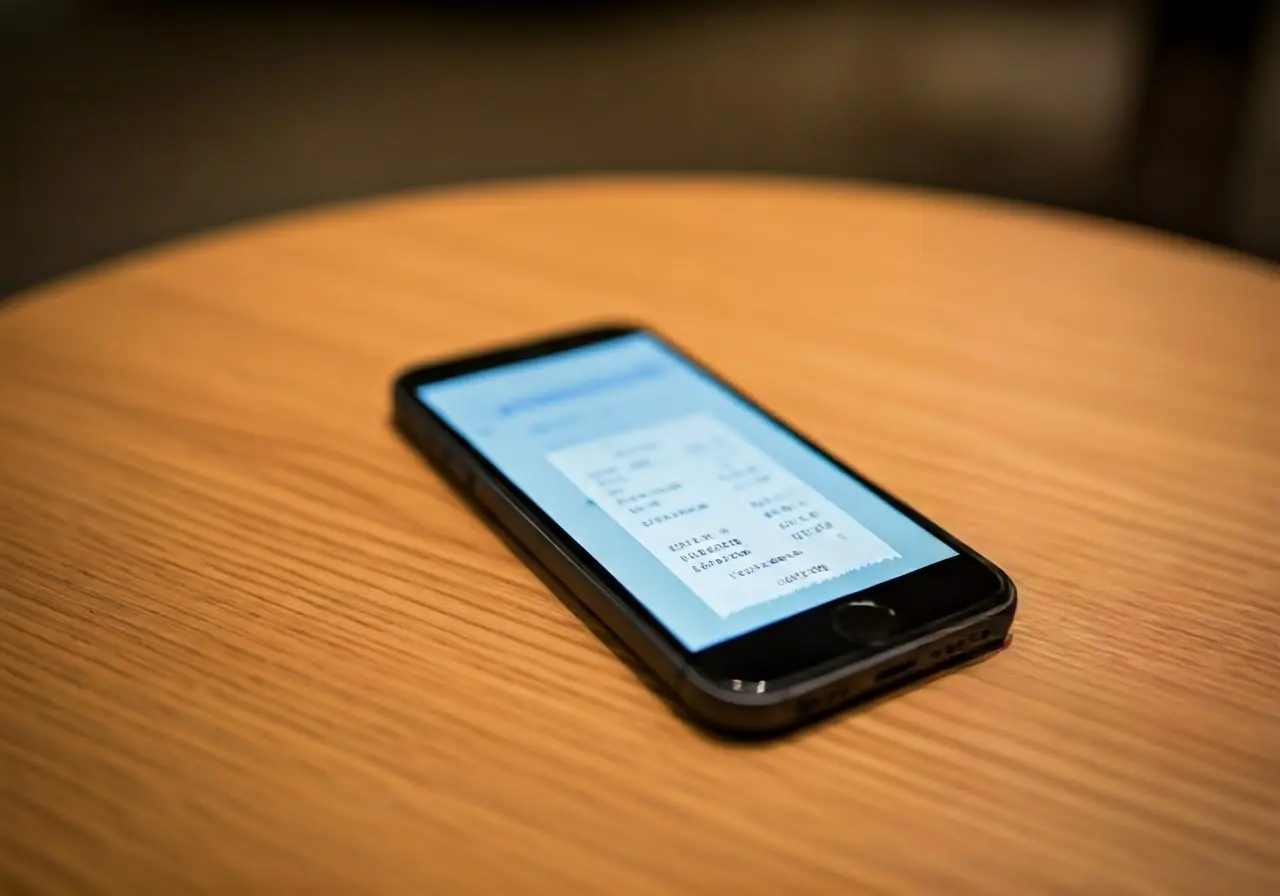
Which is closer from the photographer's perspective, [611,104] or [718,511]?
[718,511]

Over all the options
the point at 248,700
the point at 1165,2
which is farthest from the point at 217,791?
the point at 1165,2

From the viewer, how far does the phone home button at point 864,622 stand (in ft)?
1.21

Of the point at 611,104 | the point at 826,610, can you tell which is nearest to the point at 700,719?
the point at 826,610

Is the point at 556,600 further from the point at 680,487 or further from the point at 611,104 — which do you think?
the point at 611,104

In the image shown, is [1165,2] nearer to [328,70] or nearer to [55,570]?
[328,70]

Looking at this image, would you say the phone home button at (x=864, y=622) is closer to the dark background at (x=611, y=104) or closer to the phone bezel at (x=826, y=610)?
the phone bezel at (x=826, y=610)

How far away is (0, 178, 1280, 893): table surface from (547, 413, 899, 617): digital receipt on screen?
38 mm

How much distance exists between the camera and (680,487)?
1.45ft

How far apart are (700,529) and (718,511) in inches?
0.5

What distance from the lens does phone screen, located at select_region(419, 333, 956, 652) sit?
1.28 feet

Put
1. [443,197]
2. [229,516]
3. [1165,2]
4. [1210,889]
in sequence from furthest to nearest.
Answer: [1165,2] < [443,197] < [229,516] < [1210,889]

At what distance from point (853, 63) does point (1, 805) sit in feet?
5.12

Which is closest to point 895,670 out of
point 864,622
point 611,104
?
point 864,622

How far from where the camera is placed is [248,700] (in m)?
0.37
